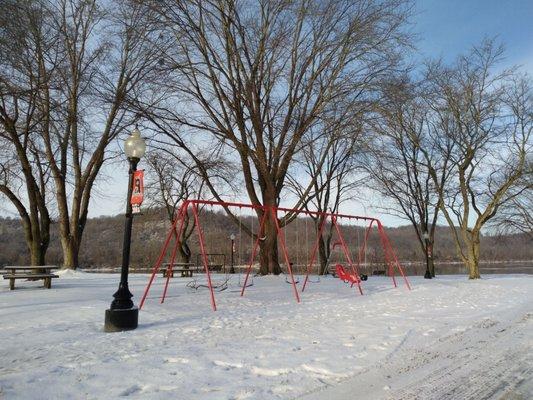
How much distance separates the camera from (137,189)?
306 inches

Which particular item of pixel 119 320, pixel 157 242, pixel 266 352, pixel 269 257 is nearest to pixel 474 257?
pixel 269 257

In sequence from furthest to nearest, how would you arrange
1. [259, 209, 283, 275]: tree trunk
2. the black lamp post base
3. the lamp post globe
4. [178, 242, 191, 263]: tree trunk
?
[178, 242, 191, 263]: tree trunk
[259, 209, 283, 275]: tree trunk
the lamp post globe
the black lamp post base

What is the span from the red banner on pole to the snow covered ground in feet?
7.03

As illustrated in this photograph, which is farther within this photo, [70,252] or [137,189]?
[70,252]

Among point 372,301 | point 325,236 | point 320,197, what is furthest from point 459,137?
point 372,301

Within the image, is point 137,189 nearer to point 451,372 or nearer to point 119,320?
point 119,320

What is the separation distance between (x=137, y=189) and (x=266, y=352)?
391 cm

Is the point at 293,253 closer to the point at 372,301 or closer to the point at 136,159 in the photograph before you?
the point at 372,301

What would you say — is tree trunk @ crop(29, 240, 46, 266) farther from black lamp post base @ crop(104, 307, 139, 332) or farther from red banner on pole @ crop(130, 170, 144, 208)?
black lamp post base @ crop(104, 307, 139, 332)

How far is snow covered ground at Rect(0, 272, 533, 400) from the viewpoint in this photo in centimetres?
408

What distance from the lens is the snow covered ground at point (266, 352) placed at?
4078mm

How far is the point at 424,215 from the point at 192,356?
24871 mm

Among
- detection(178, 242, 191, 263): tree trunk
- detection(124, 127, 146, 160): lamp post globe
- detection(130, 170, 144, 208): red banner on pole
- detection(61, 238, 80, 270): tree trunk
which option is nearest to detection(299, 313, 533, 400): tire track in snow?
detection(130, 170, 144, 208): red banner on pole

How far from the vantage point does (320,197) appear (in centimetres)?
Answer: 2945
